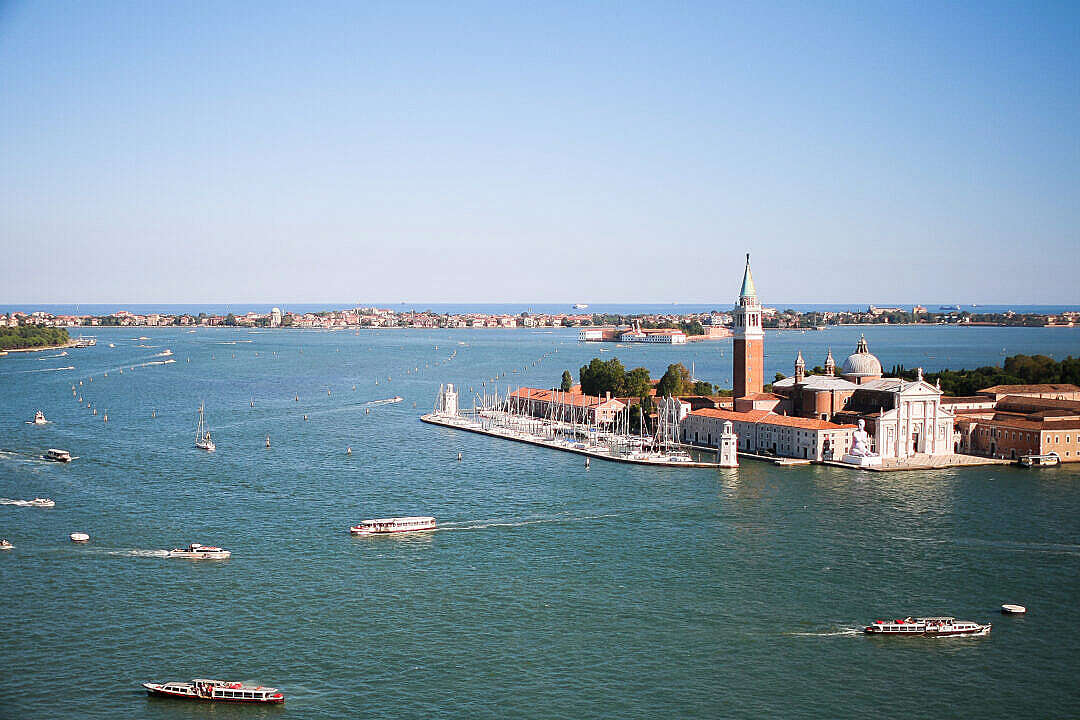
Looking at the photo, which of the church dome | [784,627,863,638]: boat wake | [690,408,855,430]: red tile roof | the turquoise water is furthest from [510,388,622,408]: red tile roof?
[784,627,863,638]: boat wake

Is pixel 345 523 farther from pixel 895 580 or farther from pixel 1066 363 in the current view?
pixel 1066 363

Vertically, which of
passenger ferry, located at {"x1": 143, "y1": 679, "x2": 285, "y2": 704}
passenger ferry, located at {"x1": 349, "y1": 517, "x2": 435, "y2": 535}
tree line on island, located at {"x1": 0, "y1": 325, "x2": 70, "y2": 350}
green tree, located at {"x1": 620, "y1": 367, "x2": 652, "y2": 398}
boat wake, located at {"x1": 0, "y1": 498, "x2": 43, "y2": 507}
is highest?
tree line on island, located at {"x1": 0, "y1": 325, "x2": 70, "y2": 350}

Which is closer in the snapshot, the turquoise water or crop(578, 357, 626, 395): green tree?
the turquoise water

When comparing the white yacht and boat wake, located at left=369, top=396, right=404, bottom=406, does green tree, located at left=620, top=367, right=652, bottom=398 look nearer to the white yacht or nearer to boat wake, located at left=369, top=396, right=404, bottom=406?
boat wake, located at left=369, top=396, right=404, bottom=406

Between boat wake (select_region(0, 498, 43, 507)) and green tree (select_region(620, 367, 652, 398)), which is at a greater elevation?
green tree (select_region(620, 367, 652, 398))

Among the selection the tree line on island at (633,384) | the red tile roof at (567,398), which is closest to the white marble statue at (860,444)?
the tree line on island at (633,384)

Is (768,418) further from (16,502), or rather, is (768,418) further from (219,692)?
(219,692)

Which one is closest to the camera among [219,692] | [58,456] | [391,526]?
[219,692]

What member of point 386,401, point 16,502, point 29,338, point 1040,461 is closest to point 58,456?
point 16,502
